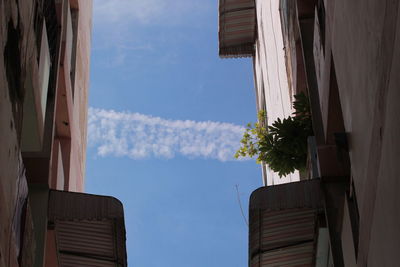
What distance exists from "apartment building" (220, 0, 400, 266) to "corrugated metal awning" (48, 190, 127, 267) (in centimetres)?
157

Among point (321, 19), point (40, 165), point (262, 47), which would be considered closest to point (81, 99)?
point (262, 47)

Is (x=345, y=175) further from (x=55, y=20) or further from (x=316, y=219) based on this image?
(x=55, y=20)

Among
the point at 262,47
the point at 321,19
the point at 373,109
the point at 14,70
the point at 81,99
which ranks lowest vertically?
the point at 373,109

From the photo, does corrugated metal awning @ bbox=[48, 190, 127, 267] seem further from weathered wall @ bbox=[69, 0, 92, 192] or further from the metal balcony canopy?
the metal balcony canopy

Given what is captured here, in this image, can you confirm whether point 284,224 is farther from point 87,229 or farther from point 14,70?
point 14,70

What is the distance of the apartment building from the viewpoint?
489 cm

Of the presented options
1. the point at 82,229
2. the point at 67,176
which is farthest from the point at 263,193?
the point at 67,176

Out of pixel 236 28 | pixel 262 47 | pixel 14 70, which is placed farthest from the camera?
pixel 236 28

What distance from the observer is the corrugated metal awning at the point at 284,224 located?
8.44 m

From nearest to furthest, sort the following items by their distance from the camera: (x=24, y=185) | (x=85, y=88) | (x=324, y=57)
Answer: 1. (x=24, y=185)
2. (x=324, y=57)
3. (x=85, y=88)

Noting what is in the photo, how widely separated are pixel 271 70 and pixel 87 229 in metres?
8.78

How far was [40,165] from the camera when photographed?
8141 millimetres

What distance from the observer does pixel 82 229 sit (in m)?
8.84

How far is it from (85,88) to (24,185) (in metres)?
10.1
